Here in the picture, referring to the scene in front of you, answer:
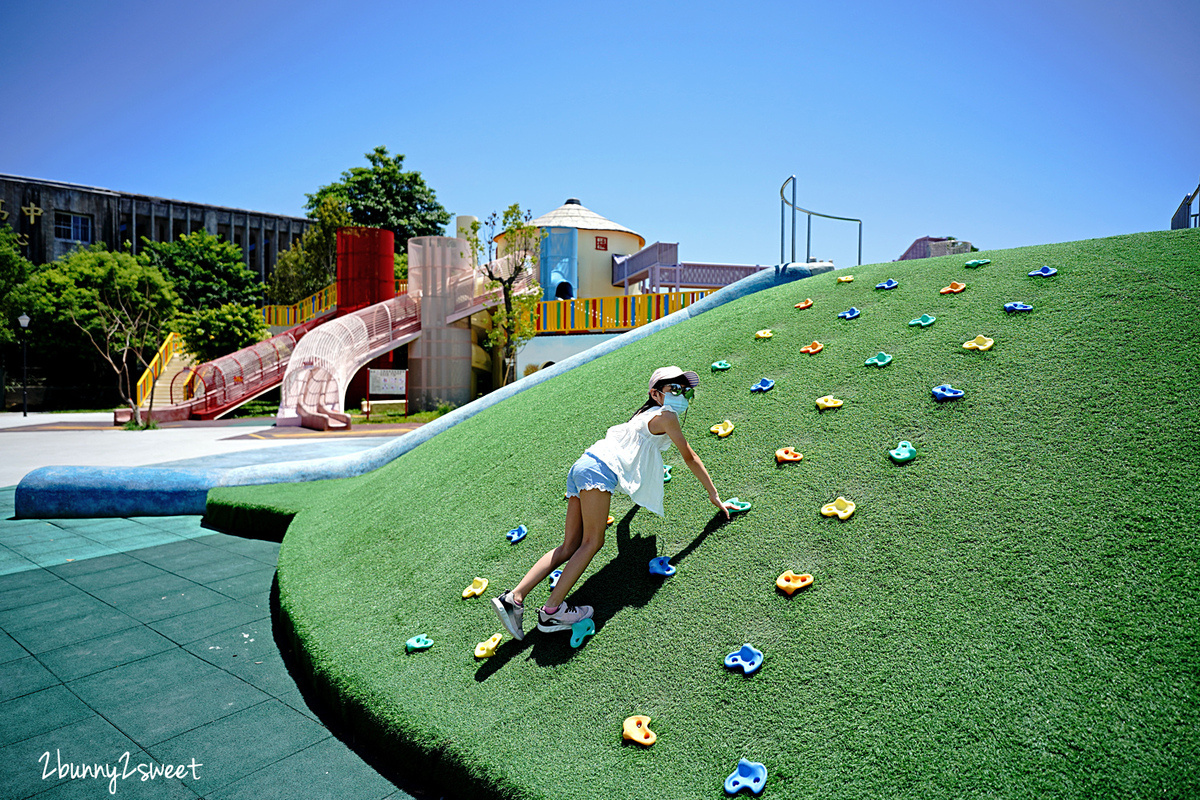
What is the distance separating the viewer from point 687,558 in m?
4.16

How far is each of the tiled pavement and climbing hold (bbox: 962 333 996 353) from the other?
16.1ft

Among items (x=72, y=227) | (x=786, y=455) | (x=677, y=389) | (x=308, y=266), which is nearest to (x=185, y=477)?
(x=677, y=389)

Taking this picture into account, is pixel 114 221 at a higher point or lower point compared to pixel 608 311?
higher

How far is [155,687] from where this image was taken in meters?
4.42

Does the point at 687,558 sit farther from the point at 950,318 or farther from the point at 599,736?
the point at 950,318

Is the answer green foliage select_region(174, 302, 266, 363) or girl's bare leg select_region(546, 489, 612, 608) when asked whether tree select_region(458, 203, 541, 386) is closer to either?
green foliage select_region(174, 302, 266, 363)

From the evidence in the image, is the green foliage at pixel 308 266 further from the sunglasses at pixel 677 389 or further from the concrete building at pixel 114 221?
the sunglasses at pixel 677 389

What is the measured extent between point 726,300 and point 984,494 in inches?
238

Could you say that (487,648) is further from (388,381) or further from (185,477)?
(388,381)

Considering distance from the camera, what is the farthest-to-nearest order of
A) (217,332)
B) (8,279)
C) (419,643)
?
(8,279) → (217,332) → (419,643)

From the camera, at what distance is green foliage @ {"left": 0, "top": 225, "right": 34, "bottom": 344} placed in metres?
32.2

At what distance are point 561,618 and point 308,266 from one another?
4172cm

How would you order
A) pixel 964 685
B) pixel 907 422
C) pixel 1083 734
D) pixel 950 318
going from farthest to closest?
pixel 950 318 < pixel 907 422 < pixel 964 685 < pixel 1083 734

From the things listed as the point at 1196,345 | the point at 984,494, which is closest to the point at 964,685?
the point at 984,494
